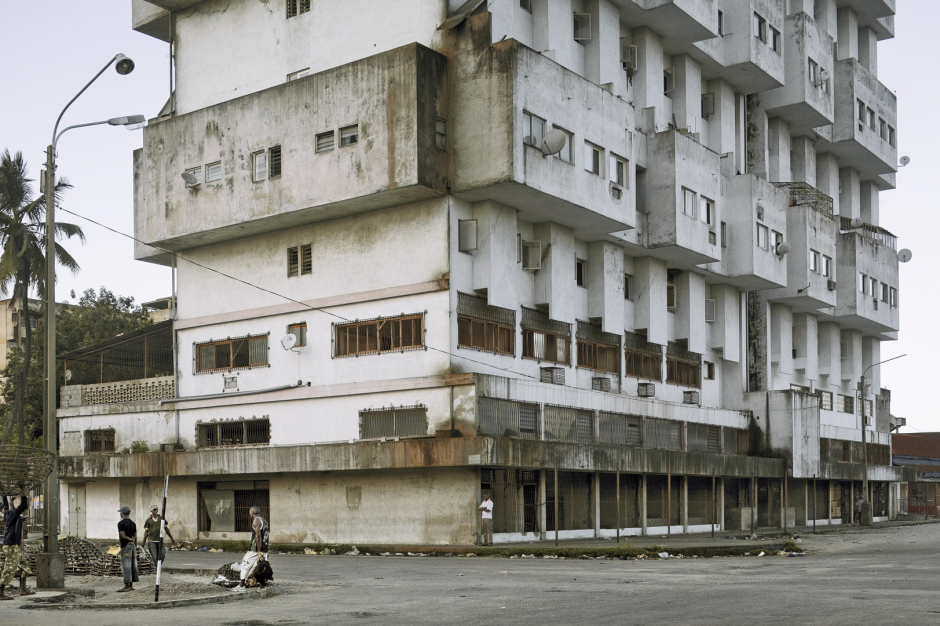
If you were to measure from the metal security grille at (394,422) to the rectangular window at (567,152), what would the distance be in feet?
30.8

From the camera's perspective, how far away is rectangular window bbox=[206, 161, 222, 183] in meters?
39.0

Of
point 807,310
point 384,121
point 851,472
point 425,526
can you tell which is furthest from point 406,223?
point 851,472

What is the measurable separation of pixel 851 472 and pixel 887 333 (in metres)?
11.2

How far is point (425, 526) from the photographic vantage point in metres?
34.2

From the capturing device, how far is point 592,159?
123ft

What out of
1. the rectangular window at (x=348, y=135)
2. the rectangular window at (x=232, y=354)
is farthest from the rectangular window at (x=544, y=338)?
the rectangular window at (x=232, y=354)

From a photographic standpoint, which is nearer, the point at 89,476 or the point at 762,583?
the point at 762,583

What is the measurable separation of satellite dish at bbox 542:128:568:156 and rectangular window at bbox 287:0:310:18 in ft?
37.7

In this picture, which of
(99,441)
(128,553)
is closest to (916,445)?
(99,441)

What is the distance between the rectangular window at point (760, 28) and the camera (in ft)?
157

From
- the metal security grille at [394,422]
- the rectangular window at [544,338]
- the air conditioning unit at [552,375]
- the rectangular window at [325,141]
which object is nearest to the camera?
the metal security grille at [394,422]

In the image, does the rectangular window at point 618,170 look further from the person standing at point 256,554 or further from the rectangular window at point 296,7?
the person standing at point 256,554

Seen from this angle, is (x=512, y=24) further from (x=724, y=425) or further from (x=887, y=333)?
(x=887, y=333)

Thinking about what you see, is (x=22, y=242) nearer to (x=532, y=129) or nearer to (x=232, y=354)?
(x=232, y=354)
